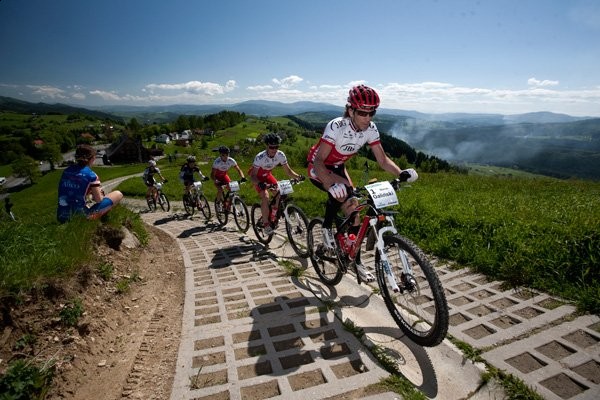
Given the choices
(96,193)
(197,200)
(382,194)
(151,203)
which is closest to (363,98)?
(382,194)

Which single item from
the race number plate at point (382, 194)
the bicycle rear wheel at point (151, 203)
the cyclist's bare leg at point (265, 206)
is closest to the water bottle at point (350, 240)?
the race number plate at point (382, 194)

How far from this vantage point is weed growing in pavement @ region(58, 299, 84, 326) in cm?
425

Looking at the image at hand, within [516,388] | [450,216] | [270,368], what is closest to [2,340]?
[270,368]

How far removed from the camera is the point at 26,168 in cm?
9225

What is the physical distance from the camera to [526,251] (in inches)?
224

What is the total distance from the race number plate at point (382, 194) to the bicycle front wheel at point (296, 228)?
3.51 meters

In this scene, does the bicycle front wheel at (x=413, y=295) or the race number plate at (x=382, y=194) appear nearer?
the bicycle front wheel at (x=413, y=295)

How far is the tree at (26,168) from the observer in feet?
300

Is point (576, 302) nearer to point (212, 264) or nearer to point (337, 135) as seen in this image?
point (337, 135)

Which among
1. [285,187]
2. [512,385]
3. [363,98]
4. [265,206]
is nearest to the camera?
[512,385]

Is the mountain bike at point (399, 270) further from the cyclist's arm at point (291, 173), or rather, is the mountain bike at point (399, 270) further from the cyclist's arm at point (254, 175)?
the cyclist's arm at point (254, 175)

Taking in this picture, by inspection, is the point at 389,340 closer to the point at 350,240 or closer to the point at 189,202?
the point at 350,240

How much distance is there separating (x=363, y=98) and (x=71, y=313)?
208 inches

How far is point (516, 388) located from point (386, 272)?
1.75 meters
